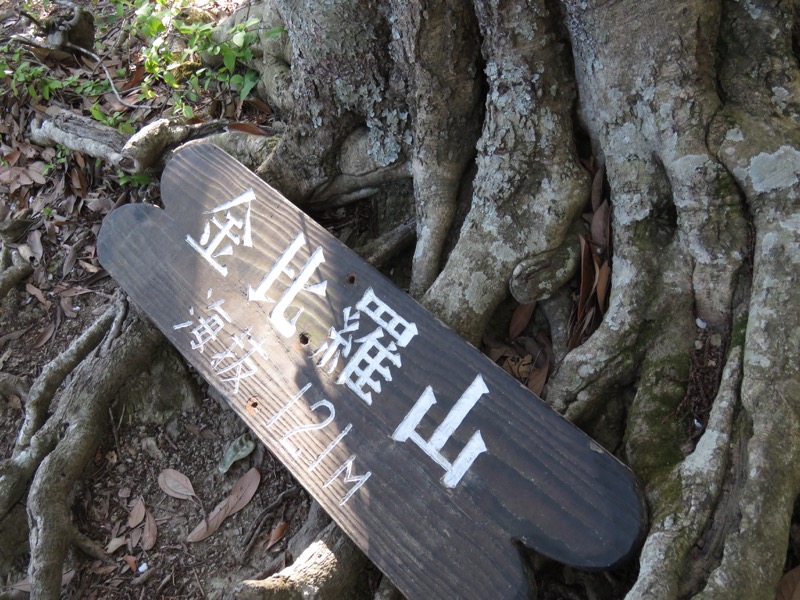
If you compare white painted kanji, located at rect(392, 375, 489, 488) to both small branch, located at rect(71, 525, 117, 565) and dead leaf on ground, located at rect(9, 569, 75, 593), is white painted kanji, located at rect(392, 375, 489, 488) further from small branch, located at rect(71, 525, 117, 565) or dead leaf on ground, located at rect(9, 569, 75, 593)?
dead leaf on ground, located at rect(9, 569, 75, 593)

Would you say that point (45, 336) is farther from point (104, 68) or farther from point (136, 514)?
point (104, 68)

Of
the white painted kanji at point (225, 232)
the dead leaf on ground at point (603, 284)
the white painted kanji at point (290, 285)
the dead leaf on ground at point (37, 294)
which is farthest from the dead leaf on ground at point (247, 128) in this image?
the dead leaf on ground at point (603, 284)

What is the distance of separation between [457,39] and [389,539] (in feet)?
5.39

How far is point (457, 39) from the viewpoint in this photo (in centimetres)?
227

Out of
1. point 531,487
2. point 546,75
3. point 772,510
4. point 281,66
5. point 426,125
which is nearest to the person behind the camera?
point 772,510

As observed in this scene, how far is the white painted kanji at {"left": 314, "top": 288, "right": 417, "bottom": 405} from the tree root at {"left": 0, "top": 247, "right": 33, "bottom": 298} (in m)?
2.45

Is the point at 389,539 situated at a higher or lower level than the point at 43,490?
higher

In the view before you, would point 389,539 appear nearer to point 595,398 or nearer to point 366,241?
point 595,398

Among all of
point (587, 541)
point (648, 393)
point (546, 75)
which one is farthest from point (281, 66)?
point (587, 541)

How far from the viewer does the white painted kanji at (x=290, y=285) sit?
87.4 inches

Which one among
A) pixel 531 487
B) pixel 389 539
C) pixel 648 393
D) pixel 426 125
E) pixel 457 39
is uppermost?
pixel 457 39

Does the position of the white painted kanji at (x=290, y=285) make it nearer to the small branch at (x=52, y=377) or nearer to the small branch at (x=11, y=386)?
the small branch at (x=52, y=377)

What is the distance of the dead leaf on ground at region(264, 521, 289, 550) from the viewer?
2.57 m

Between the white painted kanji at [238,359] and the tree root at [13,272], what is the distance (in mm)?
2057
